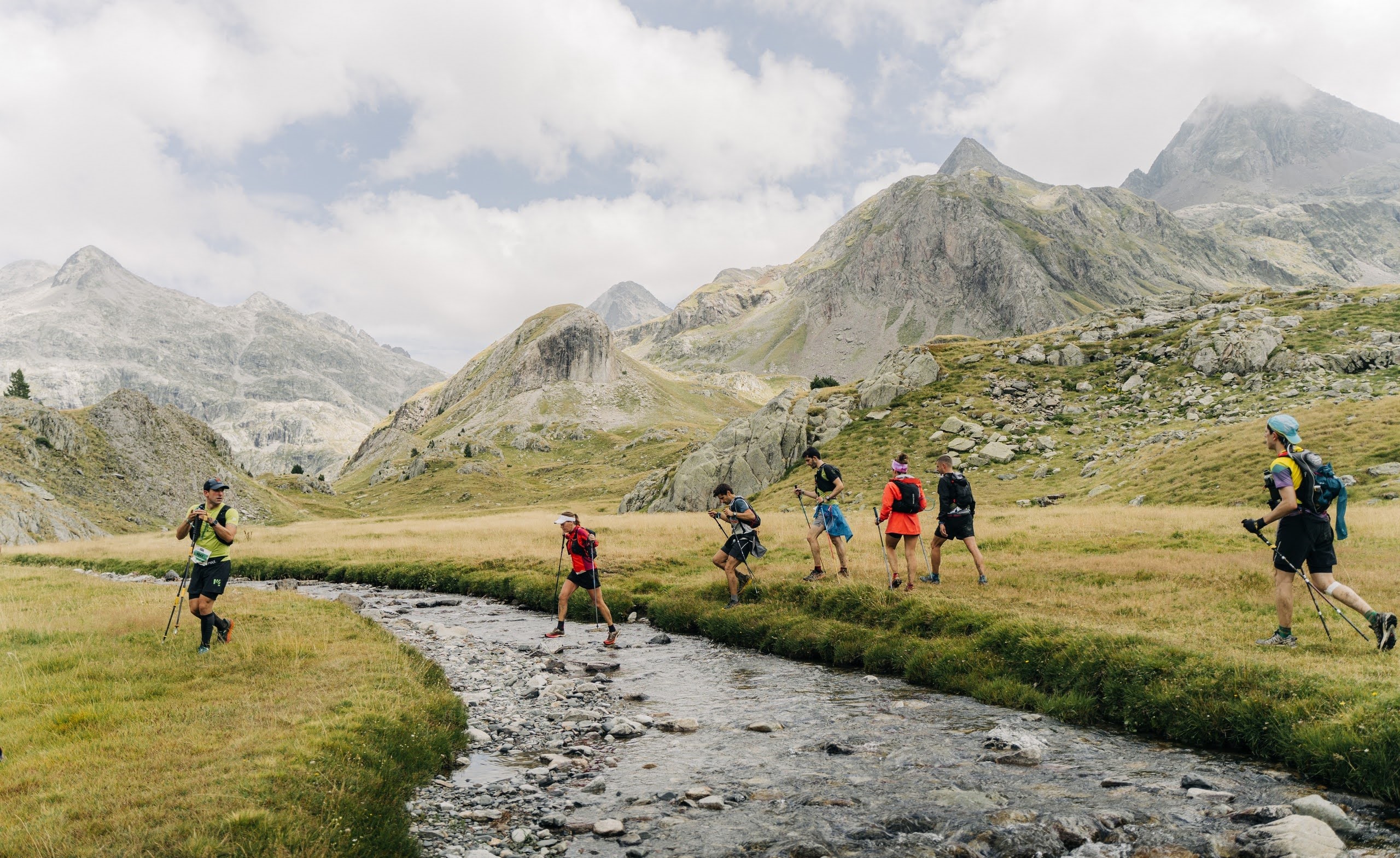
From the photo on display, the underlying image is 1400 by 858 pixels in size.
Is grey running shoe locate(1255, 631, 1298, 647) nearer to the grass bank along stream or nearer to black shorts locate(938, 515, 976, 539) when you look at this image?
the grass bank along stream

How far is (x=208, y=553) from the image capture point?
51.2 feet

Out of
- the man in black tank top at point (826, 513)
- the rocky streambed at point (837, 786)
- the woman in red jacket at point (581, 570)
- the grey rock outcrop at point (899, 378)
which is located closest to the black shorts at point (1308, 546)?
the rocky streambed at point (837, 786)

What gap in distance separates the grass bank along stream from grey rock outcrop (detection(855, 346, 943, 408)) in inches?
1294

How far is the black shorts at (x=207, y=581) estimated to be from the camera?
1554cm

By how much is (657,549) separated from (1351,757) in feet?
86.4

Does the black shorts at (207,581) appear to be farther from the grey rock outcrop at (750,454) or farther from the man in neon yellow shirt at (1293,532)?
the grey rock outcrop at (750,454)

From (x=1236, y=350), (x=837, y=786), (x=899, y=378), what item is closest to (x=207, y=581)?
(x=837, y=786)

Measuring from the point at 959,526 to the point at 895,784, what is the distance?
11112mm

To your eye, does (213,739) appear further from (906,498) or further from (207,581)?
(906,498)

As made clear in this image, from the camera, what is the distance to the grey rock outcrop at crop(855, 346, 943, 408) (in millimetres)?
66875

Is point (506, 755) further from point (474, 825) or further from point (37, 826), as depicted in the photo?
point (37, 826)

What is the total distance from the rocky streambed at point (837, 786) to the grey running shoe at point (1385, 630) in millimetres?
3760

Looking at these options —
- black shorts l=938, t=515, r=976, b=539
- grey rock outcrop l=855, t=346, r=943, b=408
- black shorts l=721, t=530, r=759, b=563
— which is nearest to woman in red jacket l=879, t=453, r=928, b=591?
black shorts l=938, t=515, r=976, b=539

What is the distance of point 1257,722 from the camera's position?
10250 mm
